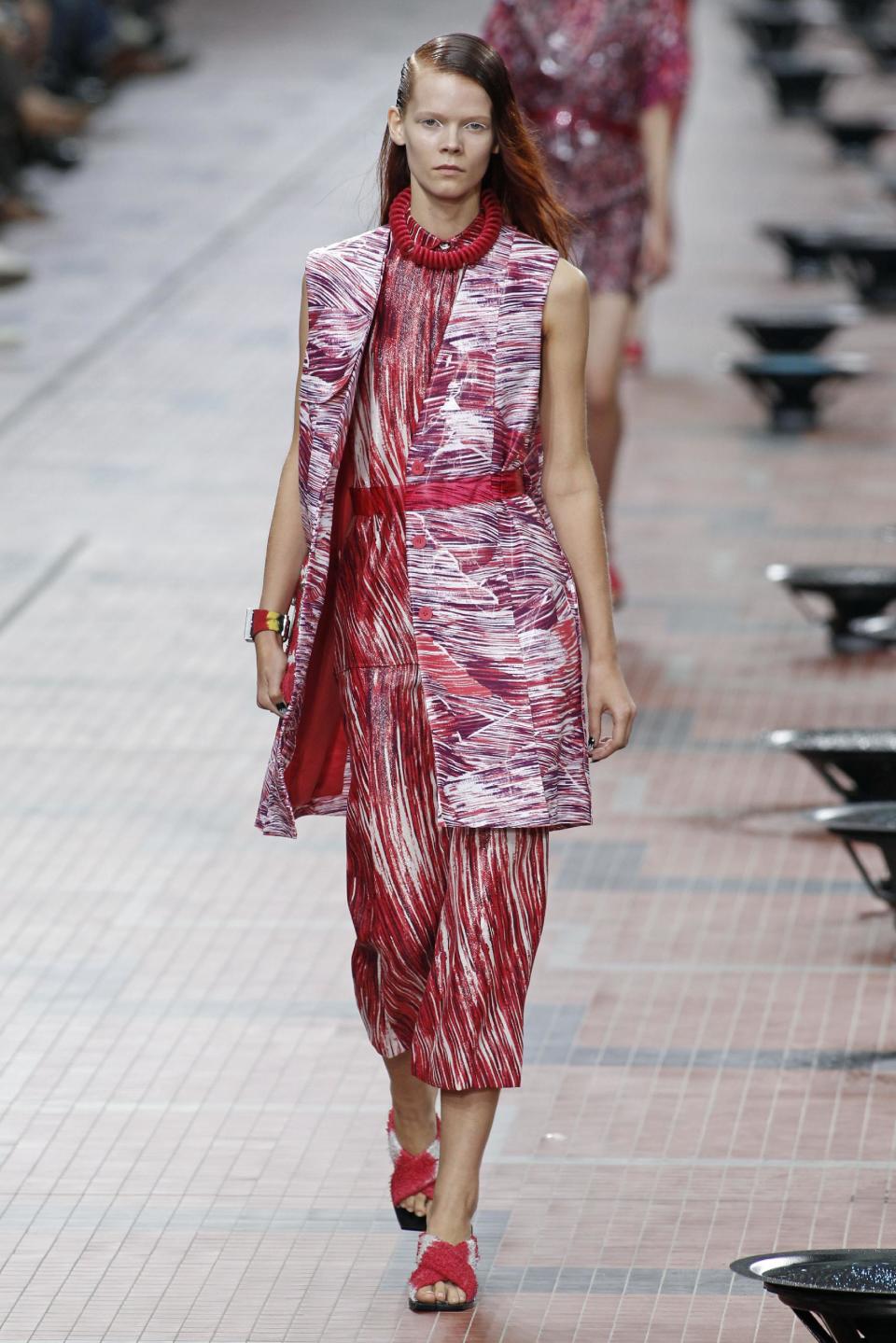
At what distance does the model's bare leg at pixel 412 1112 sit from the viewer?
4031 mm

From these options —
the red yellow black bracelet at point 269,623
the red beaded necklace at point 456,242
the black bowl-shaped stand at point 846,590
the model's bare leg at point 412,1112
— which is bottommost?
the black bowl-shaped stand at point 846,590

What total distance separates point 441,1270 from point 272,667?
34.7 inches

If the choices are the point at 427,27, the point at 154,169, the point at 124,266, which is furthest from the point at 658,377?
the point at 427,27

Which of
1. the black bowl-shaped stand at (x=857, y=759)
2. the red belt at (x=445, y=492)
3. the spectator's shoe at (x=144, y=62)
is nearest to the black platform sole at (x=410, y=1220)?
the red belt at (x=445, y=492)

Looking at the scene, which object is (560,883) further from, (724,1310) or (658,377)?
(658,377)

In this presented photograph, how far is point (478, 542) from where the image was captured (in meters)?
3.78

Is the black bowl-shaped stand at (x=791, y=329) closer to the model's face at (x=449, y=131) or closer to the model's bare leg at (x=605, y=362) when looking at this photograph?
the model's bare leg at (x=605, y=362)

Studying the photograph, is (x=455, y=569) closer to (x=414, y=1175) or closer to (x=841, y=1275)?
(x=414, y=1175)

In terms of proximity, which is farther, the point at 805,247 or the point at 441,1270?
the point at 805,247

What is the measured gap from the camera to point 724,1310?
384 centimetres

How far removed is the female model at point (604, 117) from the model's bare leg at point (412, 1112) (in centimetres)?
335

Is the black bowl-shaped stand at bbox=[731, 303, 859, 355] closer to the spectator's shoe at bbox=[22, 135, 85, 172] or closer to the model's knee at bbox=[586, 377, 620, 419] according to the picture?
the model's knee at bbox=[586, 377, 620, 419]

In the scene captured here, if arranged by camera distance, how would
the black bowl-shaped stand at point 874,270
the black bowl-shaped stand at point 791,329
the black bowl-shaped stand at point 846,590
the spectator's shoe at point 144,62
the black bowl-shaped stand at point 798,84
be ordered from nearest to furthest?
the black bowl-shaped stand at point 846,590 < the black bowl-shaped stand at point 791,329 < the black bowl-shaped stand at point 874,270 < the black bowl-shaped stand at point 798,84 < the spectator's shoe at point 144,62

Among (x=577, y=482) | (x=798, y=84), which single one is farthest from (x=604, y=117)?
(x=798, y=84)
